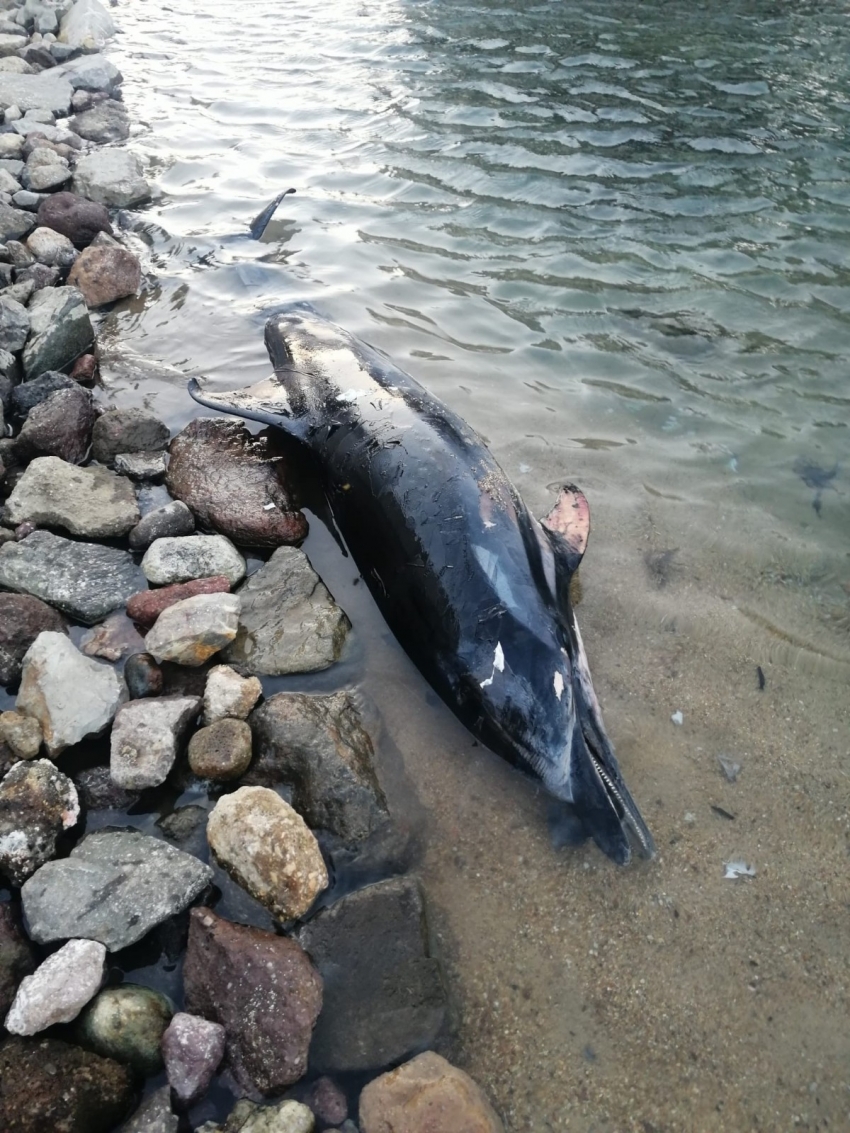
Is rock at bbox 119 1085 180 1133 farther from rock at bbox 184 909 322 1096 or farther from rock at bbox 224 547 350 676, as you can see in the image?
rock at bbox 224 547 350 676

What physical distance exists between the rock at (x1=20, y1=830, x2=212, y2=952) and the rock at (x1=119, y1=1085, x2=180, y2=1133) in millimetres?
522

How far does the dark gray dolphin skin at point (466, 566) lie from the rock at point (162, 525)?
2.67 feet

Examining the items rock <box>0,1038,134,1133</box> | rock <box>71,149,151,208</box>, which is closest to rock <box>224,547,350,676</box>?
rock <box>0,1038,134,1133</box>

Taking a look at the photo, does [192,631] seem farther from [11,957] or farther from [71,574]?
[11,957]

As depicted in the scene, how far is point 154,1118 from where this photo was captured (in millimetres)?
2551

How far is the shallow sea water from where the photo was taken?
3025 millimetres

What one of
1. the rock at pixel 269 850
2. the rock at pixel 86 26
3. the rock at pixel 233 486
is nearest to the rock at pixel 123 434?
the rock at pixel 233 486

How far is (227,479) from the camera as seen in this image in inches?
192

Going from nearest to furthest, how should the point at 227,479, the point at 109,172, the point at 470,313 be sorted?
the point at 227,479 < the point at 470,313 < the point at 109,172

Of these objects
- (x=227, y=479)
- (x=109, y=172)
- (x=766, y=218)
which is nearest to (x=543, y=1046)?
(x=227, y=479)

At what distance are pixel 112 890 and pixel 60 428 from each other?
314cm

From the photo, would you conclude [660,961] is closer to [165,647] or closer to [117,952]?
[117,952]

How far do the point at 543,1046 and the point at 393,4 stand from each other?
17.2 metres

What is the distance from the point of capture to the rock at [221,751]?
3484 mm
